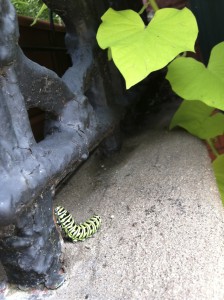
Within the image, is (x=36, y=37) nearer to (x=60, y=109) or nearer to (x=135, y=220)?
(x=60, y=109)

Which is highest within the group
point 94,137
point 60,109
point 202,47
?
point 60,109

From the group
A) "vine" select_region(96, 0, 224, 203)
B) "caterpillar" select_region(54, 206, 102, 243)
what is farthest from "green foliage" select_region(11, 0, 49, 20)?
"caterpillar" select_region(54, 206, 102, 243)

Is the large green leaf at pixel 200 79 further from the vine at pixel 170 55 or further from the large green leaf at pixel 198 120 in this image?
the large green leaf at pixel 198 120

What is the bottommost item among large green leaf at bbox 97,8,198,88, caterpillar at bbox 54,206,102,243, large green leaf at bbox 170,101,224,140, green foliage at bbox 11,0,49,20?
large green leaf at bbox 170,101,224,140

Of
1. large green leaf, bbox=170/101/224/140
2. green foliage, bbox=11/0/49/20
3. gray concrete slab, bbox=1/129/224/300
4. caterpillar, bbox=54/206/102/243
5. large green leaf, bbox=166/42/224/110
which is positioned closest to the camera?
gray concrete slab, bbox=1/129/224/300

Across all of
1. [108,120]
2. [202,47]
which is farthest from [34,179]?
[202,47]

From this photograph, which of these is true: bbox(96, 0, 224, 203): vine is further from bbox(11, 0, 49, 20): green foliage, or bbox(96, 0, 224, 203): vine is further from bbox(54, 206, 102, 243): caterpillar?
bbox(11, 0, 49, 20): green foliage
